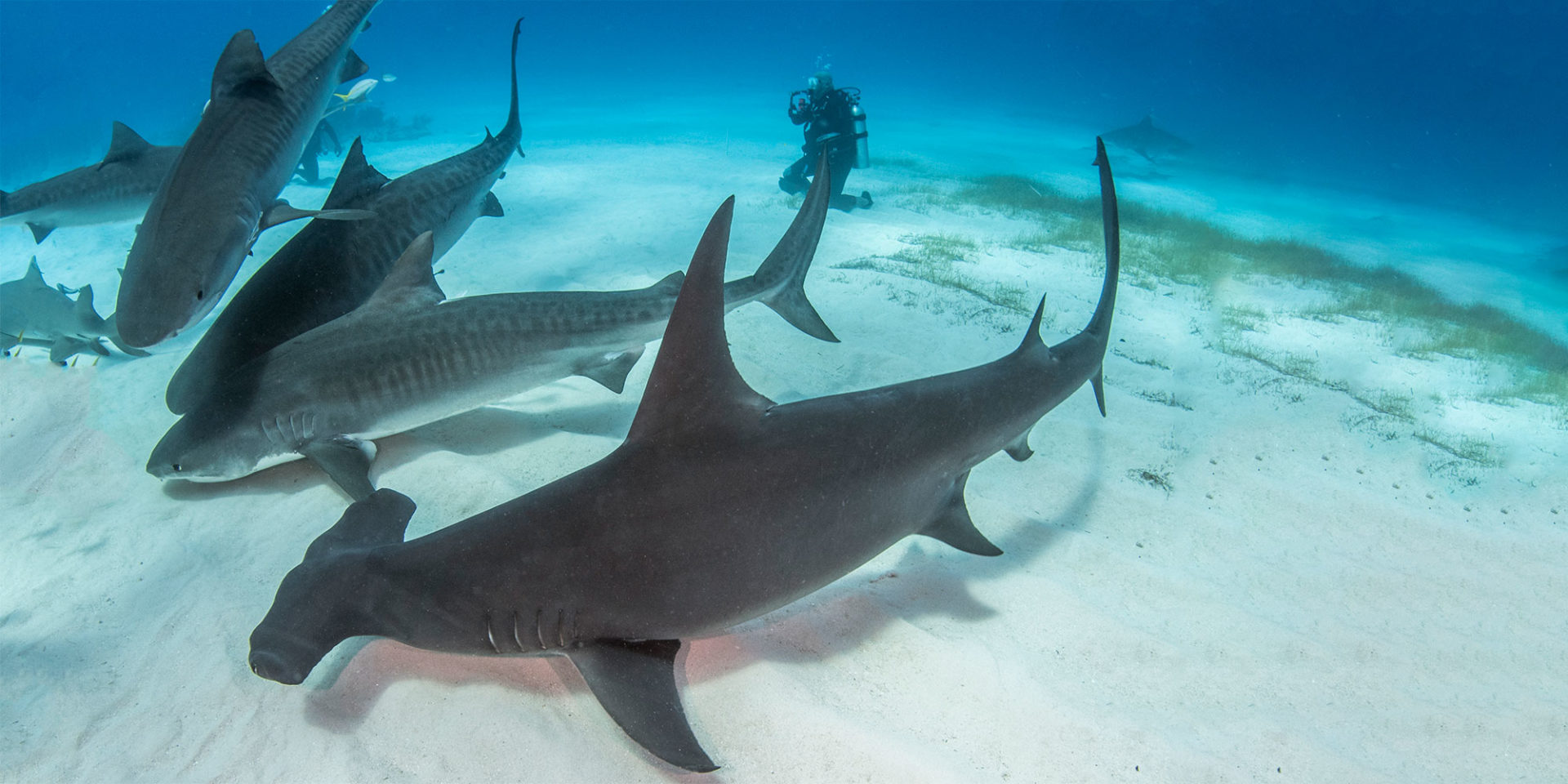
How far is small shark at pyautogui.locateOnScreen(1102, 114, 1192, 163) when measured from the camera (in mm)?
30266

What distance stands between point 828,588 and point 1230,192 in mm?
29904

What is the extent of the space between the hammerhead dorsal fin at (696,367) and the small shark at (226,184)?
88.3 inches

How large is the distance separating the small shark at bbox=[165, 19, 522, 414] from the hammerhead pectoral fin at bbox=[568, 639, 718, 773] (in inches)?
122

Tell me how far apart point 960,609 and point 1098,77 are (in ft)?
294

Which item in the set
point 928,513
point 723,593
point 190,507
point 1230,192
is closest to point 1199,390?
point 928,513

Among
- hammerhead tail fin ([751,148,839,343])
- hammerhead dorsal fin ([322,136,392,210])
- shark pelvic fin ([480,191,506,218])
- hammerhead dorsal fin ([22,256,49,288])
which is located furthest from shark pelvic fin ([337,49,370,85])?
hammerhead dorsal fin ([22,256,49,288])

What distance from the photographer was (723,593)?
7.16 ft

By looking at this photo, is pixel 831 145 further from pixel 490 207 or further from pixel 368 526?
pixel 368 526

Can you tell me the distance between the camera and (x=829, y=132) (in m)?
14.6

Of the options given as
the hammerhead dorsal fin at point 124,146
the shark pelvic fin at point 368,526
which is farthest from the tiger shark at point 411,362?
the hammerhead dorsal fin at point 124,146

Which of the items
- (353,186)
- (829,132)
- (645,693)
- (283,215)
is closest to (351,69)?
(353,186)

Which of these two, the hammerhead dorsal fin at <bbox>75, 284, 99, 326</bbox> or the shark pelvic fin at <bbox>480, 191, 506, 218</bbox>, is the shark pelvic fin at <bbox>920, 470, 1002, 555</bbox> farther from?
the hammerhead dorsal fin at <bbox>75, 284, 99, 326</bbox>

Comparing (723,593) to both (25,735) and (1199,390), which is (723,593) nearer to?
(25,735)

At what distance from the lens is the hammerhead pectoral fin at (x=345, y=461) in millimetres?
3312
